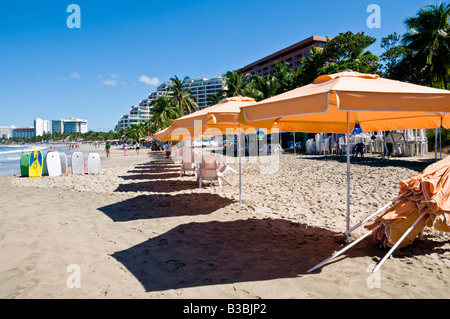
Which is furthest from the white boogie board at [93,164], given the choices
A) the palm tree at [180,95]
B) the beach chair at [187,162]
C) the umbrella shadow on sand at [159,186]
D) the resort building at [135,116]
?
the resort building at [135,116]

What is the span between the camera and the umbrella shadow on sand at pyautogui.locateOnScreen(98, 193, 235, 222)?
5.38 metres

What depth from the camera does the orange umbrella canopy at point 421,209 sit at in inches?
119

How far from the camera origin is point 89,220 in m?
5.08

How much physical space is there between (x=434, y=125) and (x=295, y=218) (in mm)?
2589

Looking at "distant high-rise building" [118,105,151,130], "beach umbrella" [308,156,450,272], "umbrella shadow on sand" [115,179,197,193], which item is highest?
"distant high-rise building" [118,105,151,130]

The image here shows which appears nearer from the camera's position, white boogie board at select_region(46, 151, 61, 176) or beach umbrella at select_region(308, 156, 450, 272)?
beach umbrella at select_region(308, 156, 450, 272)

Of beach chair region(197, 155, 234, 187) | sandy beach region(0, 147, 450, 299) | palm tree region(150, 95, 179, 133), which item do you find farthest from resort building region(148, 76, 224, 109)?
sandy beach region(0, 147, 450, 299)

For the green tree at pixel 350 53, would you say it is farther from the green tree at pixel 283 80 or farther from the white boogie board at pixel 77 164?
the white boogie board at pixel 77 164

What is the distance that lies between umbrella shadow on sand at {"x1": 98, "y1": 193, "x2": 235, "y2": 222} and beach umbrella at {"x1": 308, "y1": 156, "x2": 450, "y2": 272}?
10.3 ft

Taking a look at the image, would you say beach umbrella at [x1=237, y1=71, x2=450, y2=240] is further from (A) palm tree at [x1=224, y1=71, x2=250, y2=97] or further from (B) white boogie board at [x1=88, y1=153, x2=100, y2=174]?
(A) palm tree at [x1=224, y1=71, x2=250, y2=97]

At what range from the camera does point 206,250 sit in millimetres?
3582

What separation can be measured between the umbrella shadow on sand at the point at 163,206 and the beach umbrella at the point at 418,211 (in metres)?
3.13
